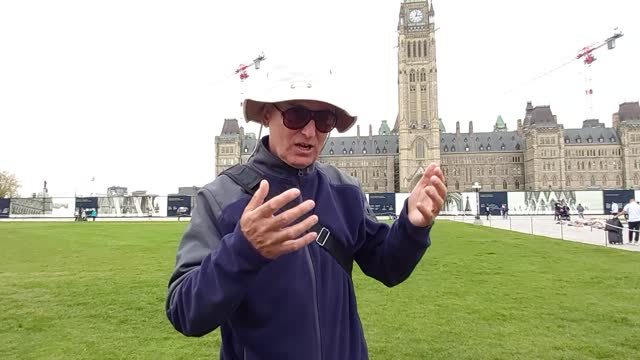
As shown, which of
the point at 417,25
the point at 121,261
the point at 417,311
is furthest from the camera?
the point at 417,25

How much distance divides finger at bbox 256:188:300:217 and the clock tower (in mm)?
87326

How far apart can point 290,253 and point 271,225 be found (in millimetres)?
363

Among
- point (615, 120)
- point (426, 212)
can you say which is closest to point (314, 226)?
point (426, 212)

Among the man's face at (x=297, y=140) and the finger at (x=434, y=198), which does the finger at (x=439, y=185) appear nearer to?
the finger at (x=434, y=198)

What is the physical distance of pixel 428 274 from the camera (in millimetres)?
9414

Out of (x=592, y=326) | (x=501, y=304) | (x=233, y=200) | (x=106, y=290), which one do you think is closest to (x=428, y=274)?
Answer: (x=501, y=304)

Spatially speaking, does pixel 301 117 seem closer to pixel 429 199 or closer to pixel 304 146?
pixel 304 146

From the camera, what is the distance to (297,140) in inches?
71.6

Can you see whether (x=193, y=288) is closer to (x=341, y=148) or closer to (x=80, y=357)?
(x=80, y=357)

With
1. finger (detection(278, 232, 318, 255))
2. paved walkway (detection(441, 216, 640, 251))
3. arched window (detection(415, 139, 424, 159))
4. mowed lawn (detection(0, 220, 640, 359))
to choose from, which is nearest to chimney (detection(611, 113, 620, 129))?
arched window (detection(415, 139, 424, 159))

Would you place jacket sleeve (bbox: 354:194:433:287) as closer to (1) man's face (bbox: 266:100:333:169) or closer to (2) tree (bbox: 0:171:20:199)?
(1) man's face (bbox: 266:100:333:169)

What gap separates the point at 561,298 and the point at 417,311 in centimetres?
246

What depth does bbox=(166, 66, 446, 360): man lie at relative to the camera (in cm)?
143

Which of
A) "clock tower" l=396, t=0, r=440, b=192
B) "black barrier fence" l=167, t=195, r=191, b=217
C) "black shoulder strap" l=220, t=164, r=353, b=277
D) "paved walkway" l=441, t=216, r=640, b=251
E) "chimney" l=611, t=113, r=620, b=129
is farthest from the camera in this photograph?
"chimney" l=611, t=113, r=620, b=129
